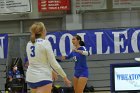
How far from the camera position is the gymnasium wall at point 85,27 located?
11.8 m

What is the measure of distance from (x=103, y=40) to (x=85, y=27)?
1684mm

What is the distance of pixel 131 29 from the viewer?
11.5m

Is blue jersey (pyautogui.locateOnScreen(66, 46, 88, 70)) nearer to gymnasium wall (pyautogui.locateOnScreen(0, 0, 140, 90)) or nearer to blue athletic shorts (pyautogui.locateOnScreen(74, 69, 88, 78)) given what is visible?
blue athletic shorts (pyautogui.locateOnScreen(74, 69, 88, 78))

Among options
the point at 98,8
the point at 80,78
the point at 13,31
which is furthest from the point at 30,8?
the point at 80,78

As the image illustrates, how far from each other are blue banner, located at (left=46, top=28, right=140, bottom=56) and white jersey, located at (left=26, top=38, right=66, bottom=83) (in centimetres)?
700

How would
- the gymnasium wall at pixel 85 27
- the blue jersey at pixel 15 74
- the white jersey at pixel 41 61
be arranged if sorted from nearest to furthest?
the white jersey at pixel 41 61, the blue jersey at pixel 15 74, the gymnasium wall at pixel 85 27

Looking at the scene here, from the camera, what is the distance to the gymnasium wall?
1180 centimetres

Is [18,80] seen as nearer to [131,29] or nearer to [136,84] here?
[131,29]

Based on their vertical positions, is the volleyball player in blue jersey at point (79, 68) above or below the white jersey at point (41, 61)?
below

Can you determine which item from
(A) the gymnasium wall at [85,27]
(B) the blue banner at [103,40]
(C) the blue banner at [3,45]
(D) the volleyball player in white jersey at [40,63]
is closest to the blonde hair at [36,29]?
(D) the volleyball player in white jersey at [40,63]

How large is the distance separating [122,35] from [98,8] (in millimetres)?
1688

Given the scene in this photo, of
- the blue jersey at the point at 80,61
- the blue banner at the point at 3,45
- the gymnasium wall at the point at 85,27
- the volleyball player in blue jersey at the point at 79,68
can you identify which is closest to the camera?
the volleyball player in blue jersey at the point at 79,68

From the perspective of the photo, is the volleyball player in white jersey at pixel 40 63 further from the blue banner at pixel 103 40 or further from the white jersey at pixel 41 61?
the blue banner at pixel 103 40

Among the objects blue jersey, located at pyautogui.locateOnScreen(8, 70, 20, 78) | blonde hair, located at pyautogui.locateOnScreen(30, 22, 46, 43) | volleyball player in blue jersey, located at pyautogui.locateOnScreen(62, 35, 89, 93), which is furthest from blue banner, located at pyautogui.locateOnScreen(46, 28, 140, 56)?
blonde hair, located at pyautogui.locateOnScreen(30, 22, 46, 43)
